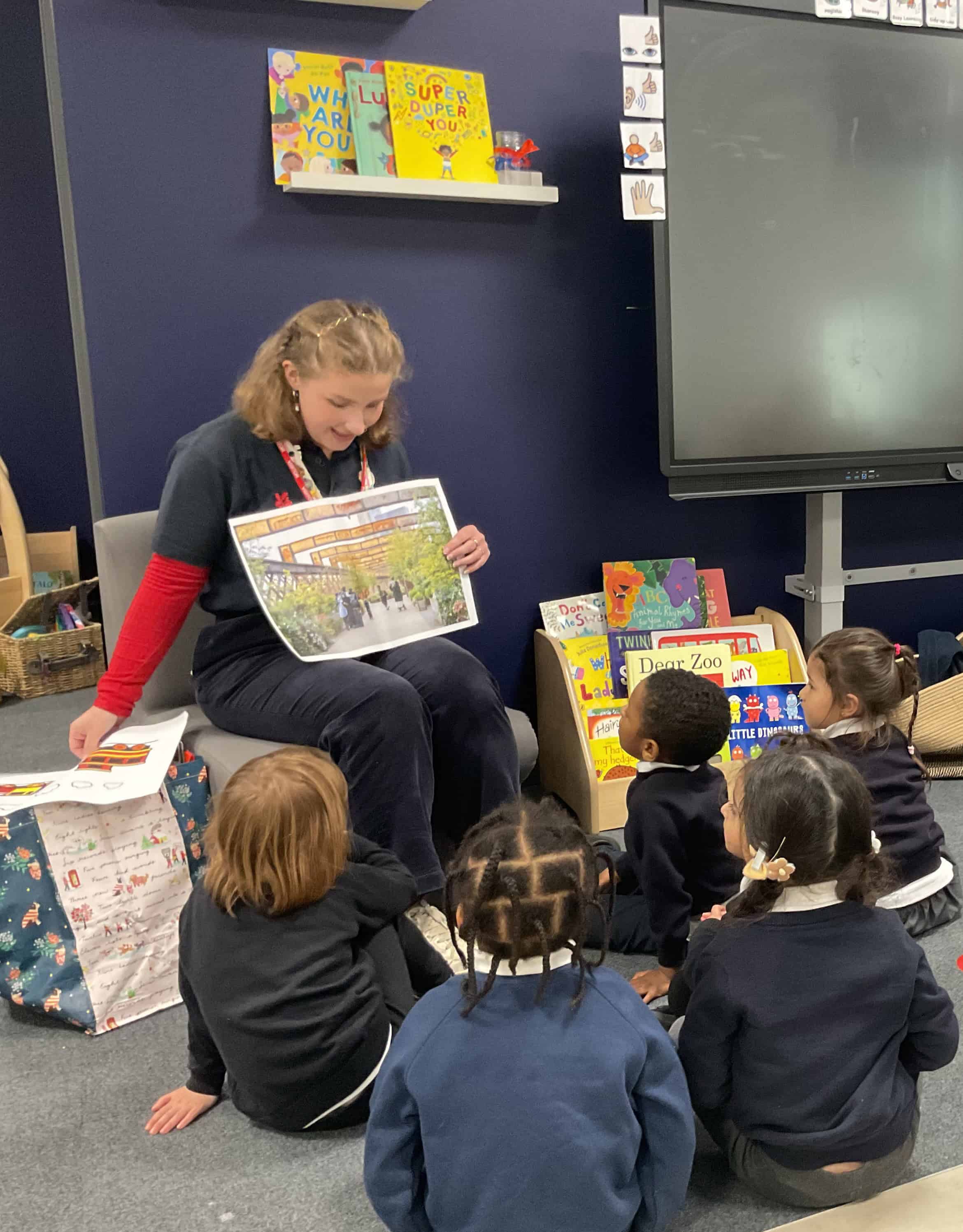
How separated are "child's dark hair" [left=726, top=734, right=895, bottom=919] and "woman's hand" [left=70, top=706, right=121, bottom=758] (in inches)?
44.8

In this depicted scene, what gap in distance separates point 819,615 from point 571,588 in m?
0.66

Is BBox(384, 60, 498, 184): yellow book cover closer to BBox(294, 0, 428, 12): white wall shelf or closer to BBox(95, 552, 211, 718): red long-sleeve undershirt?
BBox(294, 0, 428, 12): white wall shelf

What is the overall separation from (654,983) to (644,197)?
5.39 ft

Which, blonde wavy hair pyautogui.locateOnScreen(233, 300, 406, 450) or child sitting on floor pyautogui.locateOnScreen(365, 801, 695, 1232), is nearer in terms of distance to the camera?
child sitting on floor pyautogui.locateOnScreen(365, 801, 695, 1232)

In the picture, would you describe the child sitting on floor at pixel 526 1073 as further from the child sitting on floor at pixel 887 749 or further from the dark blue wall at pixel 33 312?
the dark blue wall at pixel 33 312

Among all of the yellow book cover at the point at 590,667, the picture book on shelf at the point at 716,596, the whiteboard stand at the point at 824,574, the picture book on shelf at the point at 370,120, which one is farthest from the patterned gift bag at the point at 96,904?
the whiteboard stand at the point at 824,574

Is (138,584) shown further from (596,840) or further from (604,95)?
(604,95)

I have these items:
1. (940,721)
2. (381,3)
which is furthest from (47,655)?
(940,721)

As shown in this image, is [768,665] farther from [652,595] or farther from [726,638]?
[652,595]

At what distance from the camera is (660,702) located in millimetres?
1669

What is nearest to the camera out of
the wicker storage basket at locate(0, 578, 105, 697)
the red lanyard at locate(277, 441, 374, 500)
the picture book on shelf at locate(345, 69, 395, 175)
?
the red lanyard at locate(277, 441, 374, 500)

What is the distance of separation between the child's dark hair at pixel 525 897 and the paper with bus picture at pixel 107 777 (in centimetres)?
77

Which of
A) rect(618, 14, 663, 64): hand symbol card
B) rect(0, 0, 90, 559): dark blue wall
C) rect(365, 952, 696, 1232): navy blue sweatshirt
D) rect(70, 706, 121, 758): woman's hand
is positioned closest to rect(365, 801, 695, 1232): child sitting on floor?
rect(365, 952, 696, 1232): navy blue sweatshirt

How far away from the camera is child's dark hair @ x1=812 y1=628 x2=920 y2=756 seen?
5.78 feet
